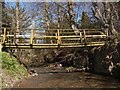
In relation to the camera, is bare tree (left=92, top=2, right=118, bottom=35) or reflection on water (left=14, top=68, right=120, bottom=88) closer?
reflection on water (left=14, top=68, right=120, bottom=88)

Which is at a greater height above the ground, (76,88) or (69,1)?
(69,1)

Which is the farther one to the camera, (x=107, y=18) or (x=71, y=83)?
(x=107, y=18)

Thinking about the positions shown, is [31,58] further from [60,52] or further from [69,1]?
[69,1]

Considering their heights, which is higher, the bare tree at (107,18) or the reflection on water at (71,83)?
the bare tree at (107,18)

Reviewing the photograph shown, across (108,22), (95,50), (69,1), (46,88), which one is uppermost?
(69,1)

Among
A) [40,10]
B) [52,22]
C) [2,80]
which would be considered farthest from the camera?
[52,22]

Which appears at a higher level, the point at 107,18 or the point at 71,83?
the point at 107,18

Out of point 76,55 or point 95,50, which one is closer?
point 95,50

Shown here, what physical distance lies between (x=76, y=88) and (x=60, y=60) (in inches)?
735

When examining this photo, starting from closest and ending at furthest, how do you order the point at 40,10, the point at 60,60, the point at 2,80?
the point at 2,80 → the point at 60,60 → the point at 40,10

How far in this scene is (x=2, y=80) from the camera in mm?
13516

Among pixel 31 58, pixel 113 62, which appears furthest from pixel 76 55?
pixel 113 62

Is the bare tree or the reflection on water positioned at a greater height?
the bare tree

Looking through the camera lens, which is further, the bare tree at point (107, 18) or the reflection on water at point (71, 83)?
the bare tree at point (107, 18)
